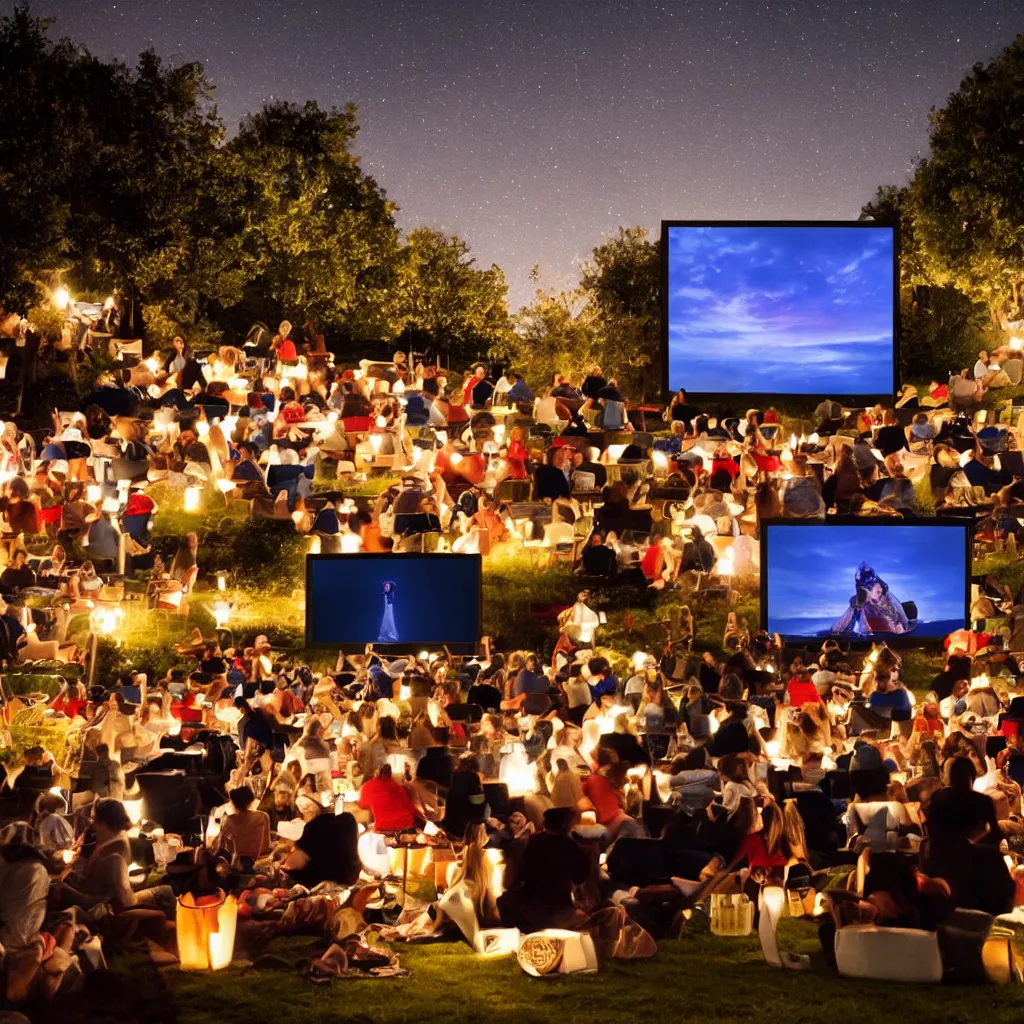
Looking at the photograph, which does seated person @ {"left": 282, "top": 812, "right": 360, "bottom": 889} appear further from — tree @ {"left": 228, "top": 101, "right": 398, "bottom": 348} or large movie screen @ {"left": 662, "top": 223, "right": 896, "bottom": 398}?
tree @ {"left": 228, "top": 101, "right": 398, "bottom": 348}

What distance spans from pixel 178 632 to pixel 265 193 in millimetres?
19705

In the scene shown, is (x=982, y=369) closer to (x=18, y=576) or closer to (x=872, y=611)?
(x=872, y=611)

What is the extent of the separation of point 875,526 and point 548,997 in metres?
12.9

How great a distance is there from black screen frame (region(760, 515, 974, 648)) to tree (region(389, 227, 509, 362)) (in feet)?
85.1

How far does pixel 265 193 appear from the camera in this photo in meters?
41.1

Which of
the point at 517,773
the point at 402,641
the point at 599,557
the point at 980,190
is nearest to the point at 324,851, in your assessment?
the point at 517,773

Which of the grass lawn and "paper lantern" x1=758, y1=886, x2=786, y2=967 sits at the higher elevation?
"paper lantern" x1=758, y1=886, x2=786, y2=967

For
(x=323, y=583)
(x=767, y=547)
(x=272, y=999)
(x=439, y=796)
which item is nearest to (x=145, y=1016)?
(x=272, y=999)

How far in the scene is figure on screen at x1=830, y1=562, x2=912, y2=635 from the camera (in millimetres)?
23625

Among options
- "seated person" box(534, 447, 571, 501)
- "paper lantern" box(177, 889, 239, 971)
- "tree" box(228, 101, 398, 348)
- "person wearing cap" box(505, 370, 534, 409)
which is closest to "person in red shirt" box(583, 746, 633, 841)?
"paper lantern" box(177, 889, 239, 971)

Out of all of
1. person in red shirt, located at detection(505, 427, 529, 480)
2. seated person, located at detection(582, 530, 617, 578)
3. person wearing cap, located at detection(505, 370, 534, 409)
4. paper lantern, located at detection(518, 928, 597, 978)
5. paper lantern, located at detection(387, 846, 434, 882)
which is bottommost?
paper lantern, located at detection(518, 928, 597, 978)

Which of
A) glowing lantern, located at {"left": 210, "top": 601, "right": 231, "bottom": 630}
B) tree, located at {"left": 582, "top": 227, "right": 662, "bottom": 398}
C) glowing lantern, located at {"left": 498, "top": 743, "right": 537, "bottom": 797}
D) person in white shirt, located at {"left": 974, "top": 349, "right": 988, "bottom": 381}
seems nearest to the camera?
glowing lantern, located at {"left": 498, "top": 743, "right": 537, "bottom": 797}

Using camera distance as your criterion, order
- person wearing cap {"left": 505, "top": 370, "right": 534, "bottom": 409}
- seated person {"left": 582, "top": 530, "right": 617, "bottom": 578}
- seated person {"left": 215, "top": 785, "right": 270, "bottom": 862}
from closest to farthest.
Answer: seated person {"left": 215, "top": 785, "right": 270, "bottom": 862} < seated person {"left": 582, "top": 530, "right": 617, "bottom": 578} < person wearing cap {"left": 505, "top": 370, "right": 534, "bottom": 409}

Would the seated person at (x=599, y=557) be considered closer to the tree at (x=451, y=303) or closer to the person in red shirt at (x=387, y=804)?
the person in red shirt at (x=387, y=804)
